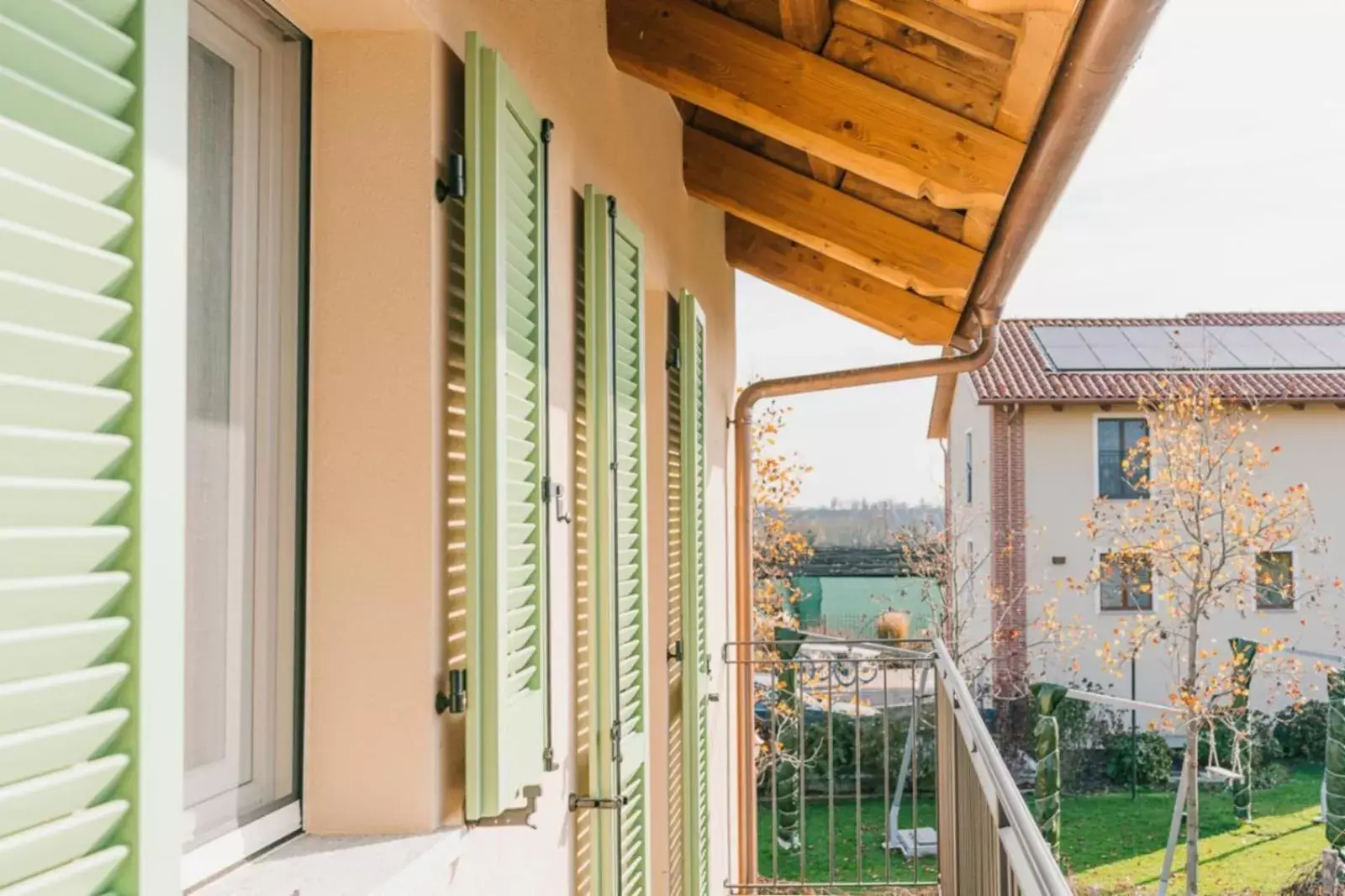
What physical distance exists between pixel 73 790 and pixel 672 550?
126 inches

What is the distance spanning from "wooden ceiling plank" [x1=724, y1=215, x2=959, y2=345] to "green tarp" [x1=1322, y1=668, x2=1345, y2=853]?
609 centimetres

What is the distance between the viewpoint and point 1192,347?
1529cm

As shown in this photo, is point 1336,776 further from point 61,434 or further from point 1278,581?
point 61,434

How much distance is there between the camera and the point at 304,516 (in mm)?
1489

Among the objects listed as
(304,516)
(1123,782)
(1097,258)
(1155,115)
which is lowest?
(1123,782)

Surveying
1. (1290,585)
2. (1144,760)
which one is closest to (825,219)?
(1144,760)

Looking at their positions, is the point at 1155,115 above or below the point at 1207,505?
above

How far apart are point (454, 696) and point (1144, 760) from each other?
493 inches

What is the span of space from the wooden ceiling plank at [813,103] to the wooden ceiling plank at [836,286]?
211 cm

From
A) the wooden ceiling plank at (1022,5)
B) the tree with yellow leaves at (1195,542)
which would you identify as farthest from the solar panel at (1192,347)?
the wooden ceiling plank at (1022,5)

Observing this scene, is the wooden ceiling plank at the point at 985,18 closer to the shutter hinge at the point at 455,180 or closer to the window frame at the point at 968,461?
the shutter hinge at the point at 455,180

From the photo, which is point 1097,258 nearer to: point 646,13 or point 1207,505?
point 1207,505

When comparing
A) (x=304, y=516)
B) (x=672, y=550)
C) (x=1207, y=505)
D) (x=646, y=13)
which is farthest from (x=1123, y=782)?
(x=304, y=516)

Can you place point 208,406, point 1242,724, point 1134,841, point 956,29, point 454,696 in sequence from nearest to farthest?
point 208,406, point 454,696, point 956,29, point 1134,841, point 1242,724
